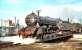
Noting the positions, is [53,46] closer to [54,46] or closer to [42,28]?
[54,46]

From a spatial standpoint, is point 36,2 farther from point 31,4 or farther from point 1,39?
point 1,39

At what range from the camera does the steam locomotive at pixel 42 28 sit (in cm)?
196

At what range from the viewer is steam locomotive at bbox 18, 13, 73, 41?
77.0 inches

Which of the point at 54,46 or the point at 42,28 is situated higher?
the point at 42,28

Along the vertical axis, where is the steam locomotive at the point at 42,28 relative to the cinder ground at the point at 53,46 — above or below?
above

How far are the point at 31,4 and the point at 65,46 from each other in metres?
0.65

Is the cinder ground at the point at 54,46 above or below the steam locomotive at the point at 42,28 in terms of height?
below

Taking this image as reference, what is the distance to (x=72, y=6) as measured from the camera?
200 cm

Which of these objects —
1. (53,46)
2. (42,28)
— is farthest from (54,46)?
(42,28)

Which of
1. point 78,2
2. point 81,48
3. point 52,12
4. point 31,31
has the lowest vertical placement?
point 81,48

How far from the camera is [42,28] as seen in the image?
1964mm

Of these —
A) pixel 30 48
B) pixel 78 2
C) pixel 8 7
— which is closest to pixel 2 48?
pixel 30 48

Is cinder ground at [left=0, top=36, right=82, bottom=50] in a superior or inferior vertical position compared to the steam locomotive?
inferior

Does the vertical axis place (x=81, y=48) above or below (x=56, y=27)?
below
